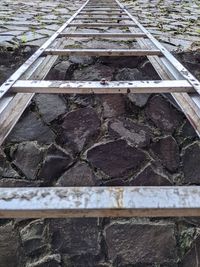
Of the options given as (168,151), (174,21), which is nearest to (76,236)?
(168,151)

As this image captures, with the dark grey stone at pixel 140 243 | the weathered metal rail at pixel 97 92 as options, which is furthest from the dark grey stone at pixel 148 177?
the weathered metal rail at pixel 97 92

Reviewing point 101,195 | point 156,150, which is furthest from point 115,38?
point 101,195

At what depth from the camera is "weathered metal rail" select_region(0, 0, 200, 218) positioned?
0.87 meters

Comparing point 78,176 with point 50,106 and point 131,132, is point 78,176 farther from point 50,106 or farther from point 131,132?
point 50,106

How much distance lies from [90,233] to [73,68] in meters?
1.31

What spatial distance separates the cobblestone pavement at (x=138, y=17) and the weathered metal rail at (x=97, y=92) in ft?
0.99

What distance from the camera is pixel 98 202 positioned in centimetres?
89

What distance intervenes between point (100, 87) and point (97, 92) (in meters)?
0.03

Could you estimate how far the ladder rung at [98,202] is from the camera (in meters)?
0.86

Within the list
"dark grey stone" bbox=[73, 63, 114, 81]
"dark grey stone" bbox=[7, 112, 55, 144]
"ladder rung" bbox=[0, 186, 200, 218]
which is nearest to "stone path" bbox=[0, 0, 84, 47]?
"dark grey stone" bbox=[73, 63, 114, 81]

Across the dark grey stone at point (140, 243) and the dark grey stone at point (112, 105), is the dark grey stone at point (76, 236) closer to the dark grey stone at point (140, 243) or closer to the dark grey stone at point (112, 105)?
the dark grey stone at point (140, 243)

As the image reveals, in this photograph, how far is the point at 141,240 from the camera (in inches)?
83.0

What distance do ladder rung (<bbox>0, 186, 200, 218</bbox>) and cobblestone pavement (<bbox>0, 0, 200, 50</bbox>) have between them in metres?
2.28

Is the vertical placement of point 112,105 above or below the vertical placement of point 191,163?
above
